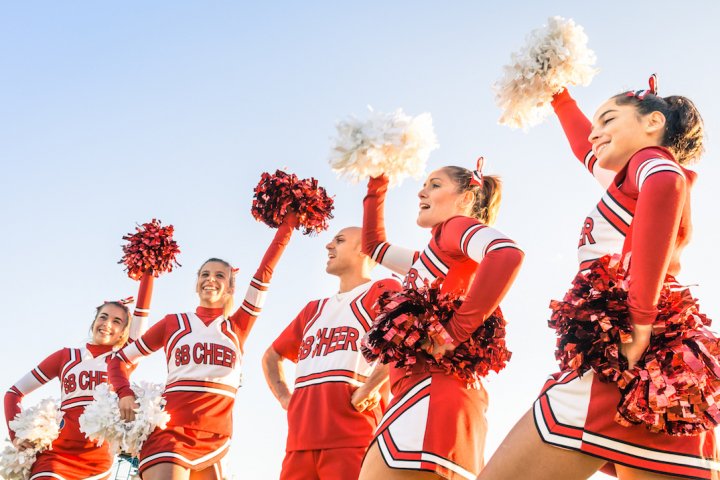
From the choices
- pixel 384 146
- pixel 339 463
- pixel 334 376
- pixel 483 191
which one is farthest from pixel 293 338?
pixel 483 191

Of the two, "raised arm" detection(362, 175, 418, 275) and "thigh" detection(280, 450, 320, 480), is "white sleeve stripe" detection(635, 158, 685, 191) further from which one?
"thigh" detection(280, 450, 320, 480)

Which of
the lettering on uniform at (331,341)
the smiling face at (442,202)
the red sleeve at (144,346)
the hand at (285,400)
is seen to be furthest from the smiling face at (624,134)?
the red sleeve at (144,346)

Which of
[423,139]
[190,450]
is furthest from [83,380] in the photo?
[423,139]

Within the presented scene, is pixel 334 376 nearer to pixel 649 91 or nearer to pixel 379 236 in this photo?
pixel 379 236

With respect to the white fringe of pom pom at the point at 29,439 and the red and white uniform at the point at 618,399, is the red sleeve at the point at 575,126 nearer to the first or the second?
the red and white uniform at the point at 618,399

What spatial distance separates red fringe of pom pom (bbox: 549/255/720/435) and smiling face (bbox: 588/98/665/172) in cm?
55

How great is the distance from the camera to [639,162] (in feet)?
9.19

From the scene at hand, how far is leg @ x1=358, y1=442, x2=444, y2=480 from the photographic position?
10.5ft

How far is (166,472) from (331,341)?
1.82 m

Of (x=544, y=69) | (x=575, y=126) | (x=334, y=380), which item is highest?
(x=544, y=69)

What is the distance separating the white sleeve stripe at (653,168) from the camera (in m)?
2.65

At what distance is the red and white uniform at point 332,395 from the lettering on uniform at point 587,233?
5.97ft

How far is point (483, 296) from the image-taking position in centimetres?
337

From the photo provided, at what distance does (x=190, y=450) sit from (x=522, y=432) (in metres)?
3.89
